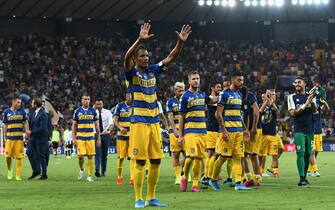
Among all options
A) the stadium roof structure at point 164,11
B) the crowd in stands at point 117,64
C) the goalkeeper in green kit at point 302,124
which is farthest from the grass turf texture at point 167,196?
the stadium roof structure at point 164,11

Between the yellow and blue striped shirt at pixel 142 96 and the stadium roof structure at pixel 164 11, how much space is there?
126ft

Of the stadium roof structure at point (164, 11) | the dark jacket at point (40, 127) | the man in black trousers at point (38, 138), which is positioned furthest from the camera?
the stadium roof structure at point (164, 11)

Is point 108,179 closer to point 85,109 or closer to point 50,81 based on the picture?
point 85,109

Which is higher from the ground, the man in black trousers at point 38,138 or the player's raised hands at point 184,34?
the player's raised hands at point 184,34

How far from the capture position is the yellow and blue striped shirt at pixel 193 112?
672 inches

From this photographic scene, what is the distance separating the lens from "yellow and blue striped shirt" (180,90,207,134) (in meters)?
17.1

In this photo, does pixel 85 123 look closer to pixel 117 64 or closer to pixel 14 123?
pixel 14 123

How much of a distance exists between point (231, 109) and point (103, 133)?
7.50 m

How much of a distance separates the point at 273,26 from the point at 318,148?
3865cm

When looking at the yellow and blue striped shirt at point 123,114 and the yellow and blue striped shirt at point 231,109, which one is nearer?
the yellow and blue striped shirt at point 231,109

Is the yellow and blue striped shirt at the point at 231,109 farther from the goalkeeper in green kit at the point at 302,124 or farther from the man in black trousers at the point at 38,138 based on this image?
the man in black trousers at the point at 38,138

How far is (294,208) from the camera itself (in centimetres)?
1295

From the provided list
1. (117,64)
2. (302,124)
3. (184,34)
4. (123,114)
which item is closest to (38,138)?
(123,114)

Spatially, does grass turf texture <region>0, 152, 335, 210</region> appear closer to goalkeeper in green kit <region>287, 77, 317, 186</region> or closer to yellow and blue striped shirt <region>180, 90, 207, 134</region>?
goalkeeper in green kit <region>287, 77, 317, 186</region>
